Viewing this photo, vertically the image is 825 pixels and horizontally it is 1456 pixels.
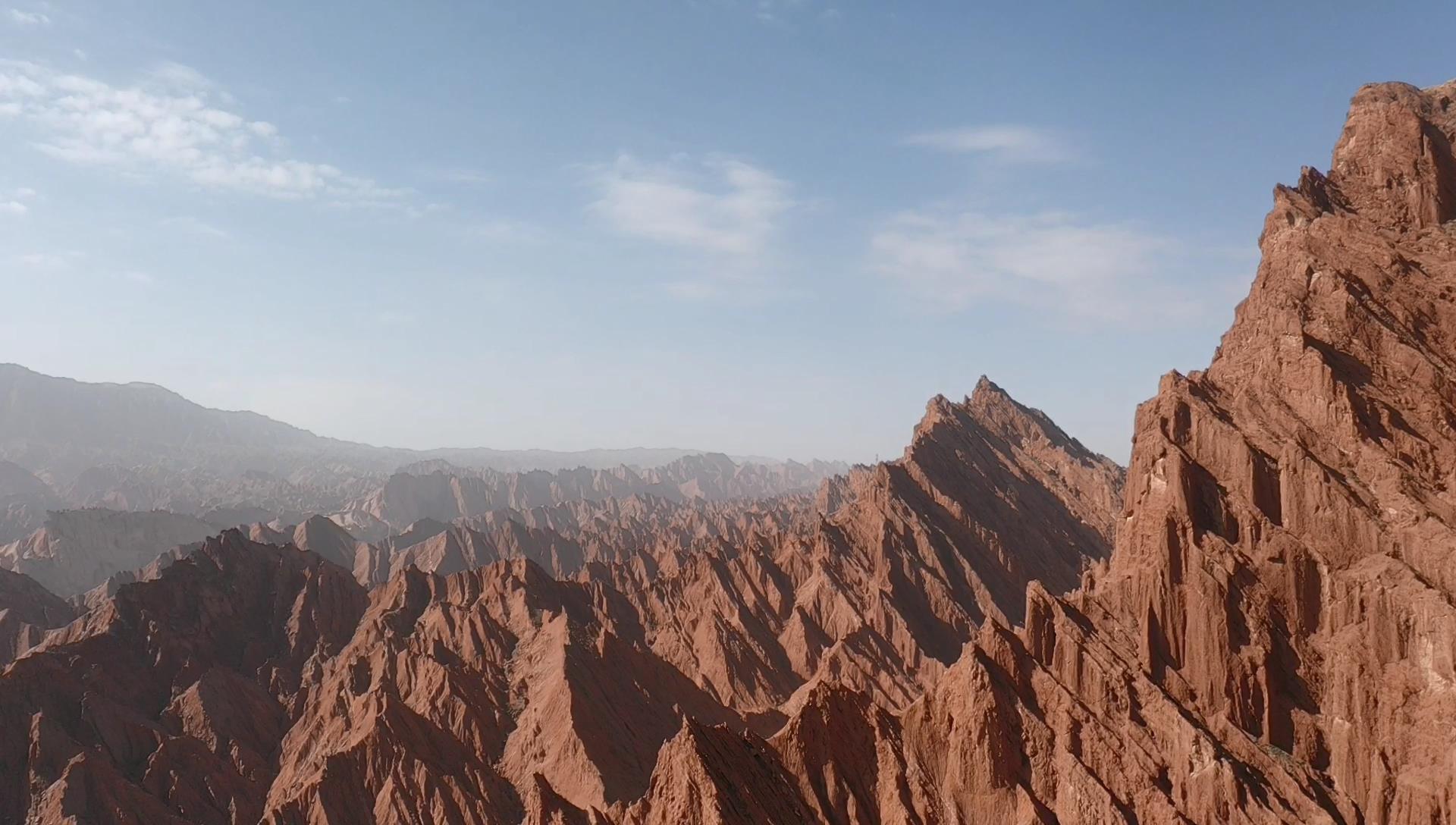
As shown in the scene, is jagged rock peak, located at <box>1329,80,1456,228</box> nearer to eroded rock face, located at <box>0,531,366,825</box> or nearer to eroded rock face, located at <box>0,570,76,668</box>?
eroded rock face, located at <box>0,531,366,825</box>

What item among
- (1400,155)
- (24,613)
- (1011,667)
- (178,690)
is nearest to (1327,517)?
(1011,667)

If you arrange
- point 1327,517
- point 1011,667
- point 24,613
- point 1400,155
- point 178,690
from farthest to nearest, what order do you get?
point 24,613 < point 178,690 < point 1400,155 < point 1011,667 < point 1327,517

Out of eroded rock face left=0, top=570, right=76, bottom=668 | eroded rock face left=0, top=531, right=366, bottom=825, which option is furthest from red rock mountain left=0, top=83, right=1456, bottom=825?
eroded rock face left=0, top=570, right=76, bottom=668

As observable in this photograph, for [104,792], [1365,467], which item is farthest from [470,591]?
[1365,467]

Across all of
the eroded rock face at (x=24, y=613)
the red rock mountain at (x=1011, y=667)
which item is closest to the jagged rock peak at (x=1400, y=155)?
the red rock mountain at (x=1011, y=667)

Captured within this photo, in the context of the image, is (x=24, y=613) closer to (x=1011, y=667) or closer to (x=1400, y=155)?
(x=1011, y=667)

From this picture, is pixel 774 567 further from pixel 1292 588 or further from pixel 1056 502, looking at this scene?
pixel 1292 588

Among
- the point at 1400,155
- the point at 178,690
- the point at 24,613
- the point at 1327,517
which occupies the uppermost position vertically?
the point at 1400,155

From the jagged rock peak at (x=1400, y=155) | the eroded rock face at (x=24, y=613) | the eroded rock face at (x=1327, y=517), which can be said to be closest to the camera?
the eroded rock face at (x=1327, y=517)

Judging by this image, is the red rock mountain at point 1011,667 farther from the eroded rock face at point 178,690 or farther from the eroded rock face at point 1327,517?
the eroded rock face at point 178,690
